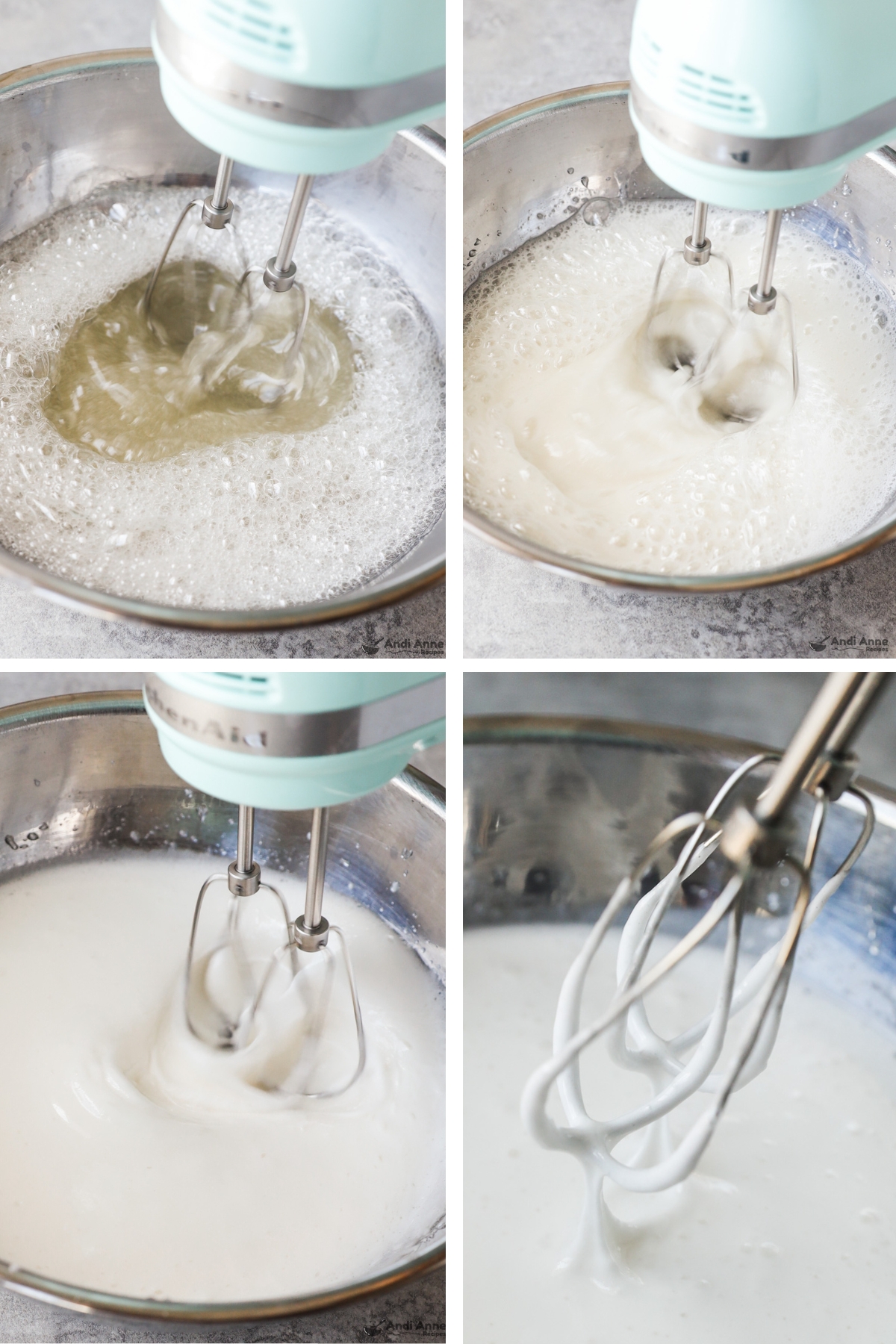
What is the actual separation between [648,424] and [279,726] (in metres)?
0.27

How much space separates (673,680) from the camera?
832 millimetres

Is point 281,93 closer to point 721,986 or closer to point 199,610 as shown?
point 199,610

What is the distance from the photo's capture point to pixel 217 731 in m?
0.40

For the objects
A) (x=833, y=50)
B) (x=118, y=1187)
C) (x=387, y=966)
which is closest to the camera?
(x=833, y=50)

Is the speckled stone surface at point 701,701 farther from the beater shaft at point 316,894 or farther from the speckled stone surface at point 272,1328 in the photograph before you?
the speckled stone surface at point 272,1328

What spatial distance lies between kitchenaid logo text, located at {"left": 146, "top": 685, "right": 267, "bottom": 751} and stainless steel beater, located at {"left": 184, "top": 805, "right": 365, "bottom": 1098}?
120mm

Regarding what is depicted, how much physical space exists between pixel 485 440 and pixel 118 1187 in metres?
0.36

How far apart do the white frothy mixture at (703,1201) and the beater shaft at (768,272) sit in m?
0.36

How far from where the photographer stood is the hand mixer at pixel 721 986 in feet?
1.12

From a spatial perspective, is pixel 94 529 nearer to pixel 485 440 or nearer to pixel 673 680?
pixel 485 440

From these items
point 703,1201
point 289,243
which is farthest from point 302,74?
point 703,1201

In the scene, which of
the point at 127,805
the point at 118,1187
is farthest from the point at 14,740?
the point at 118,1187

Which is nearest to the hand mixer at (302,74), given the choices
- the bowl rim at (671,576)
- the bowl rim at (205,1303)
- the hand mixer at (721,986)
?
the bowl rim at (671,576)

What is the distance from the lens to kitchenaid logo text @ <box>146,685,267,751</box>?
0.39 metres
